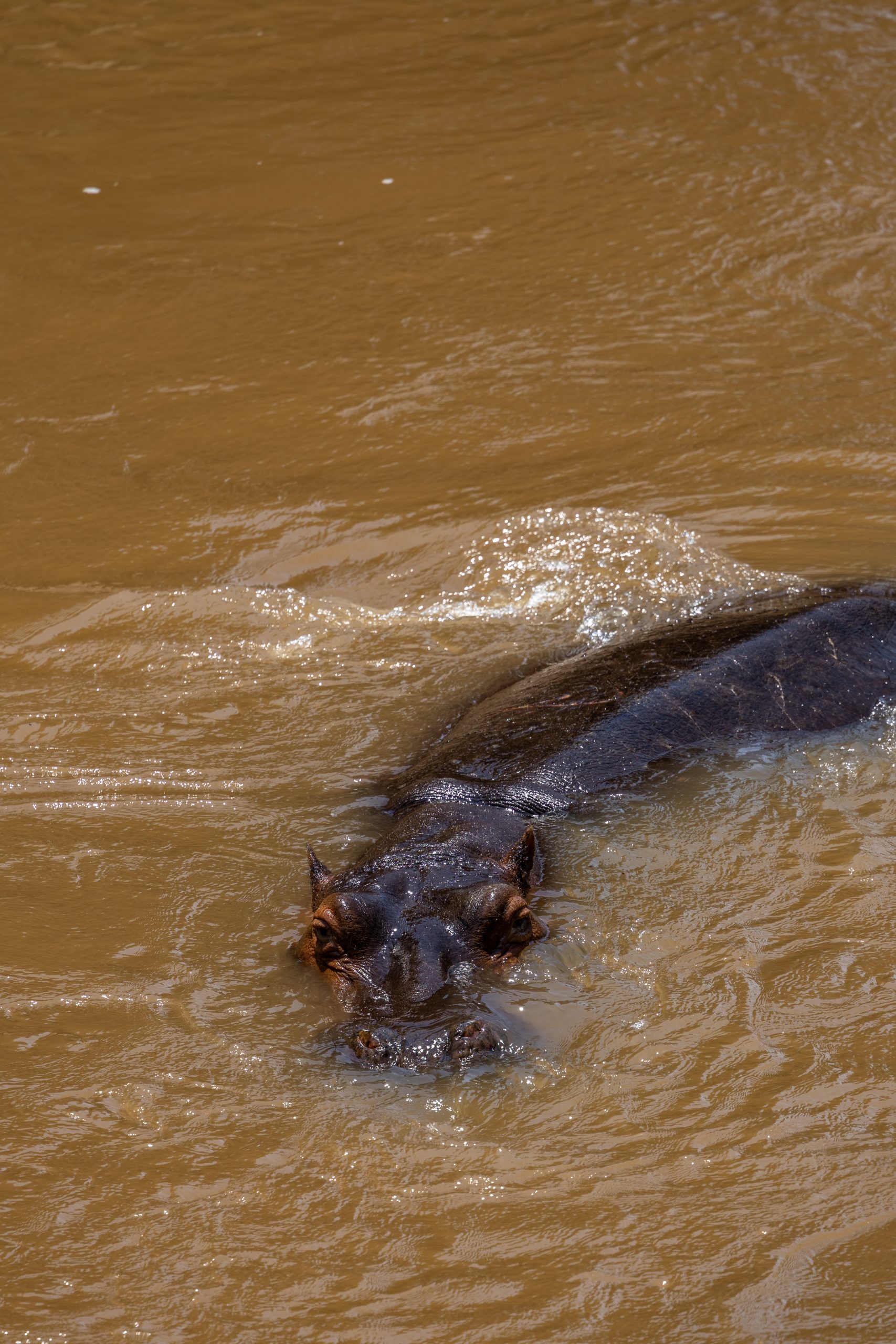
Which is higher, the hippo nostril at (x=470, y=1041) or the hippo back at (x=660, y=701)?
the hippo nostril at (x=470, y=1041)

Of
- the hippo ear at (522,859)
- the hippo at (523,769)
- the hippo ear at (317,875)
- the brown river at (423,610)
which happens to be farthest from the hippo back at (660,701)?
the hippo ear at (317,875)

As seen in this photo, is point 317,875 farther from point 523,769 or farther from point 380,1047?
point 523,769

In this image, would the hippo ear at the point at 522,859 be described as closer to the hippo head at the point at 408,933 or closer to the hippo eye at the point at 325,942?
the hippo head at the point at 408,933

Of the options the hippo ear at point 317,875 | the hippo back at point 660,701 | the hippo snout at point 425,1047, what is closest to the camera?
the hippo snout at point 425,1047

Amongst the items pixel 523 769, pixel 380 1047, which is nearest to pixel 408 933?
pixel 380 1047

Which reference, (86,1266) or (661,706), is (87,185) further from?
(86,1266)

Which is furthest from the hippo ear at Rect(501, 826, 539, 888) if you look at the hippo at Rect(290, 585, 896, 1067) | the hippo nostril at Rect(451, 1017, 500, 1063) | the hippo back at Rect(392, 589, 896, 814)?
the hippo nostril at Rect(451, 1017, 500, 1063)
